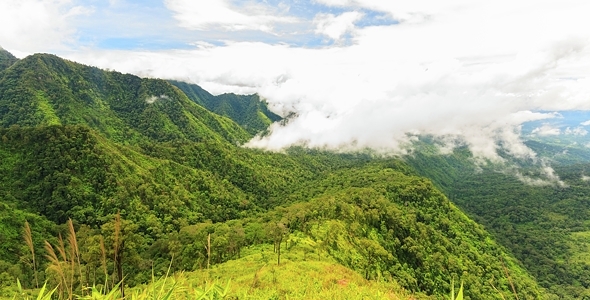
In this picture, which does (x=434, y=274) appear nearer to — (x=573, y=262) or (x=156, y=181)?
(x=156, y=181)

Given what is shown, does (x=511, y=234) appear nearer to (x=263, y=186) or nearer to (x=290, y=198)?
(x=290, y=198)

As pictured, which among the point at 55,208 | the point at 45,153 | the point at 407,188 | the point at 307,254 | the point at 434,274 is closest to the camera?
the point at 307,254

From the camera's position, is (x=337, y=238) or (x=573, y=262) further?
(x=573, y=262)

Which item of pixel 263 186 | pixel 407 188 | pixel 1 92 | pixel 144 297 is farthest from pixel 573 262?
pixel 1 92

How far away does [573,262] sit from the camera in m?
153

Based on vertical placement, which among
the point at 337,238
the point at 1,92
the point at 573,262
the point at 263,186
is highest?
the point at 1,92

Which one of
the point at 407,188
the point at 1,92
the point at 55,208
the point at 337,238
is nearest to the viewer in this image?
the point at 337,238

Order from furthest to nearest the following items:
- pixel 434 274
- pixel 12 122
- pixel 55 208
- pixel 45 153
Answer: pixel 12 122 < pixel 45 153 < pixel 55 208 < pixel 434 274

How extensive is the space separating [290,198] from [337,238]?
282 ft

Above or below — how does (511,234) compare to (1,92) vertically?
below

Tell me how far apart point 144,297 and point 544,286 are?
547 ft

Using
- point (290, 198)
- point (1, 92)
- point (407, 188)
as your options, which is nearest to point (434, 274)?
point (407, 188)

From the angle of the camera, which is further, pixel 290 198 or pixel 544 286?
pixel 290 198

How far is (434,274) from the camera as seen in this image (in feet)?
244
